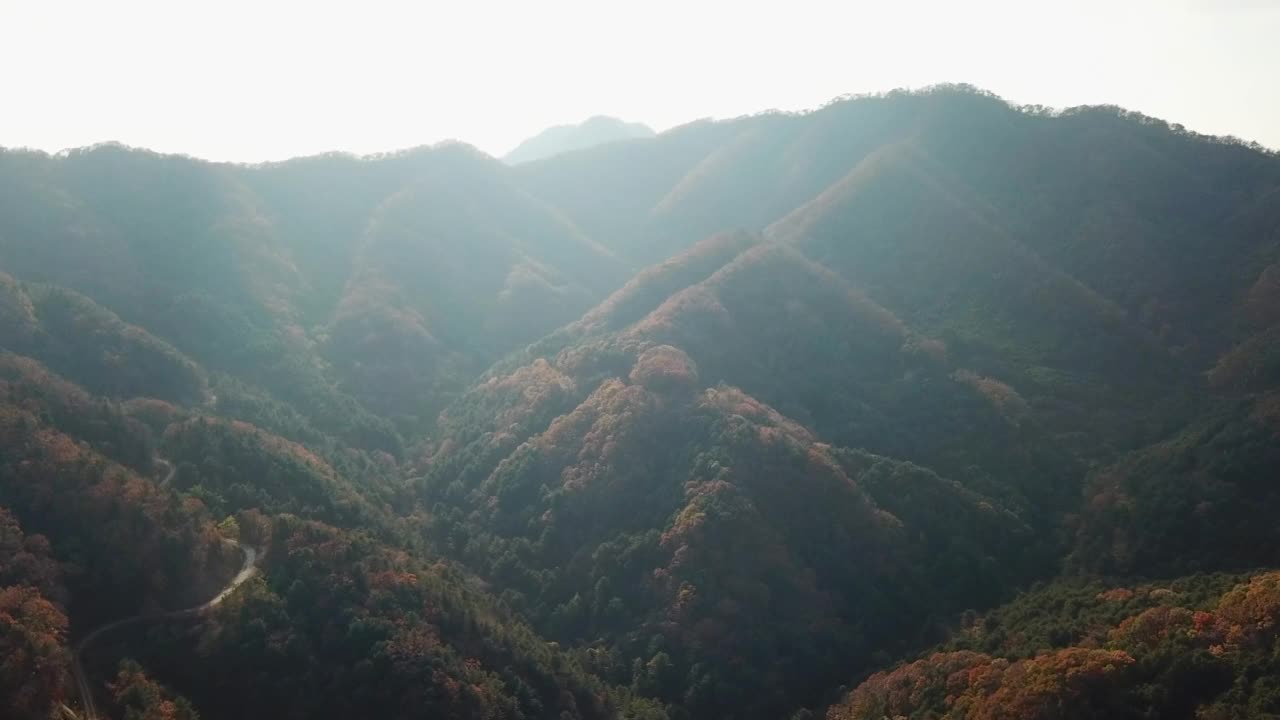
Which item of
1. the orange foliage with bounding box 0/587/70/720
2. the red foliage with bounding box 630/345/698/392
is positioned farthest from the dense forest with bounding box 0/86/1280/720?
the red foliage with bounding box 630/345/698/392

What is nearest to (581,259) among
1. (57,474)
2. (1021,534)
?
(1021,534)

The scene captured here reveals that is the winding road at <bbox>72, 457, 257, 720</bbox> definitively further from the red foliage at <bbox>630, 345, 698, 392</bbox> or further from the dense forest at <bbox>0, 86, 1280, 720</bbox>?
the red foliage at <bbox>630, 345, 698, 392</bbox>

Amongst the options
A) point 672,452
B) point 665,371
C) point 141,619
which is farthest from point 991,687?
point 141,619

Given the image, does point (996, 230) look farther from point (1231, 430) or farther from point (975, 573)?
point (975, 573)

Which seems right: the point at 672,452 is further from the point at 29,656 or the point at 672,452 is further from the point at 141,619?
the point at 29,656

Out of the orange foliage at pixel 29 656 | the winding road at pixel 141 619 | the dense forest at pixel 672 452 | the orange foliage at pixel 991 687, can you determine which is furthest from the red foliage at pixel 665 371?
the orange foliage at pixel 29 656
